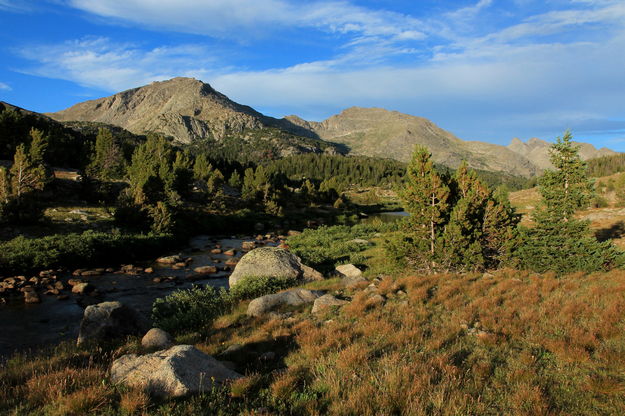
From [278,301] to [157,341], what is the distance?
5349 millimetres

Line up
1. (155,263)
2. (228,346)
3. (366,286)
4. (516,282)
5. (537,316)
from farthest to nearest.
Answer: (155,263), (366,286), (516,282), (537,316), (228,346)

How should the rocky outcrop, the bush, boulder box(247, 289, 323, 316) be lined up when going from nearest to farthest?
the rocky outcrop, boulder box(247, 289, 323, 316), the bush

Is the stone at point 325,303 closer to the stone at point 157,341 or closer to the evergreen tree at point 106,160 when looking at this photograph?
the stone at point 157,341

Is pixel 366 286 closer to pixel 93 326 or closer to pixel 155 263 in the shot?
pixel 93 326

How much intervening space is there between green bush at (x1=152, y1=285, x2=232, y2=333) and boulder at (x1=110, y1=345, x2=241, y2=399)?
19.8ft

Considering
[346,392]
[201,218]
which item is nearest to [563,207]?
[346,392]

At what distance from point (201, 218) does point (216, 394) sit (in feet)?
166

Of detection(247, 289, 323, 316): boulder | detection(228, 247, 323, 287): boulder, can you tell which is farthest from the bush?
detection(247, 289, 323, 316): boulder

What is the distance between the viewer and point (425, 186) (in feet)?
65.7

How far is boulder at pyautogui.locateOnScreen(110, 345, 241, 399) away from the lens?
5.87 metres

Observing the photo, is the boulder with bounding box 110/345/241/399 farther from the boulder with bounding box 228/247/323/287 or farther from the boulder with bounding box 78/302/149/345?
the boulder with bounding box 228/247/323/287

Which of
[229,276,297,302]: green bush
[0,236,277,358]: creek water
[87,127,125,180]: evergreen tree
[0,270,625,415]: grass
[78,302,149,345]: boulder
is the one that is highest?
[87,127,125,180]: evergreen tree

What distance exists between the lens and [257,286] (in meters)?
18.4

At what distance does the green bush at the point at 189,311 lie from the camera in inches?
507
